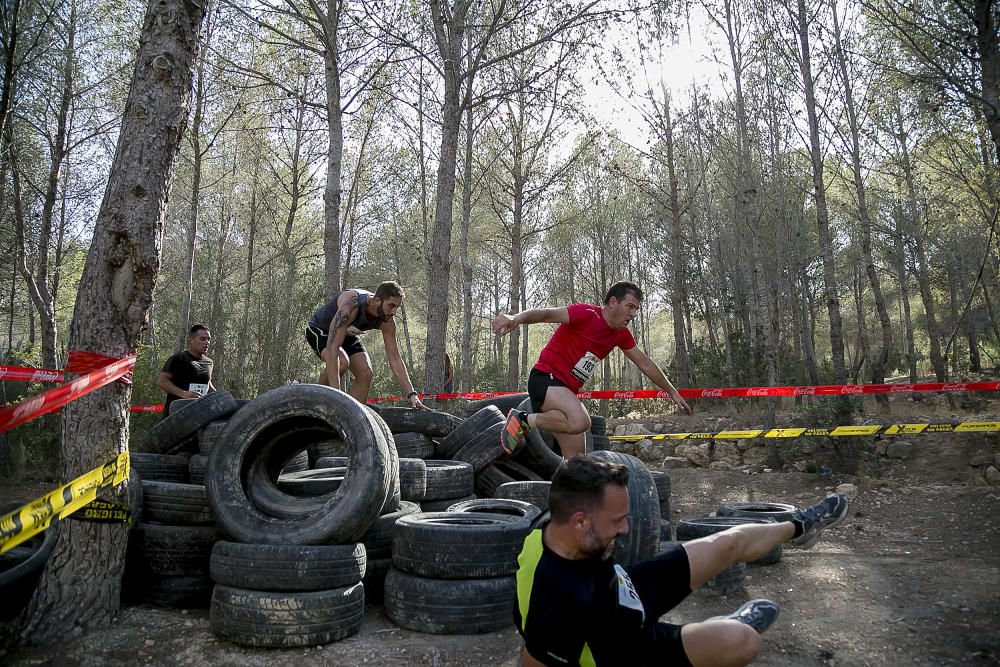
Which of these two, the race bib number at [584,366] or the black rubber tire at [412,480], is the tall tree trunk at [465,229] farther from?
the black rubber tire at [412,480]

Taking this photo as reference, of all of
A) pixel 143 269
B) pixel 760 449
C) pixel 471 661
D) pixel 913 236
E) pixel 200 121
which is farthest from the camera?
pixel 913 236

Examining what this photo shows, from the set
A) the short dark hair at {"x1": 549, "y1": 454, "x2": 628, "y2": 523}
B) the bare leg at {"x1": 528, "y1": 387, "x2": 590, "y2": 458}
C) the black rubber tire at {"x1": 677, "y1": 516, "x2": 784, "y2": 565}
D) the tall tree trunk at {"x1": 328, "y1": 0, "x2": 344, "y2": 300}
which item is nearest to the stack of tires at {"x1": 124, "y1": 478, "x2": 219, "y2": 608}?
the bare leg at {"x1": 528, "y1": 387, "x2": 590, "y2": 458}

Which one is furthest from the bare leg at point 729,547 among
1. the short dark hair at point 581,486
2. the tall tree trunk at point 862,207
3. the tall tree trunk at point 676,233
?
the tall tree trunk at point 676,233

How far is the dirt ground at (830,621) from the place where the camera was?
3.44 metres

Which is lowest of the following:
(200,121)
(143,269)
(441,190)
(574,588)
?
(574,588)

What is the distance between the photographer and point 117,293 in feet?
13.2

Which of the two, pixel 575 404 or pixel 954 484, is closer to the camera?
pixel 575 404

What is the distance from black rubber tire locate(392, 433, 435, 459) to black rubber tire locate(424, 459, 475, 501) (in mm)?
605

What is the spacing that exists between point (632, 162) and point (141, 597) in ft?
70.6

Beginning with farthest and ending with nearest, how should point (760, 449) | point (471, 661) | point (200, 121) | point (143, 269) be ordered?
point (200, 121) < point (760, 449) < point (143, 269) < point (471, 661)

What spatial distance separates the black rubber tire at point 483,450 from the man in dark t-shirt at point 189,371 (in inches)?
145

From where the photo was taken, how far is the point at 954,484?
8.40 metres

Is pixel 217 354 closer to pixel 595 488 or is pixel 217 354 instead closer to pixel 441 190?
pixel 441 190

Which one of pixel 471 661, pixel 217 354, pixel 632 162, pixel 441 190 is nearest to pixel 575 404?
pixel 471 661
